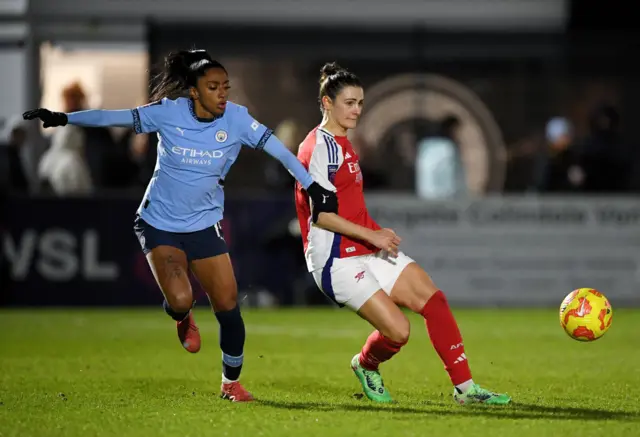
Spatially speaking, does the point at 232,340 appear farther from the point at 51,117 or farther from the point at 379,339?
the point at 51,117

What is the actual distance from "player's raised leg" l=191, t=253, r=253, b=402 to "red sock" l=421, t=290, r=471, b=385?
116 centimetres

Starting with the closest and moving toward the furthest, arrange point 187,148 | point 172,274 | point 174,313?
point 187,148
point 172,274
point 174,313

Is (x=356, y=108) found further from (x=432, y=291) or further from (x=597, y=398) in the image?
(x=597, y=398)

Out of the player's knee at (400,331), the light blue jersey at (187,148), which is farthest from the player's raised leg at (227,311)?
the player's knee at (400,331)

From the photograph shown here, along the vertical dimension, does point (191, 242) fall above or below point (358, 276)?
above

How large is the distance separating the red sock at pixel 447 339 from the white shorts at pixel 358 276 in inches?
11.7

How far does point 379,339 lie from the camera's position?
812cm

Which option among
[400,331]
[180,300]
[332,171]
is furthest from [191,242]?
[400,331]

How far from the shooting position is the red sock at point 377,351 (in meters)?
8.06

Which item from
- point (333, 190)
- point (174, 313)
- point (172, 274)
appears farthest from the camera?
point (174, 313)

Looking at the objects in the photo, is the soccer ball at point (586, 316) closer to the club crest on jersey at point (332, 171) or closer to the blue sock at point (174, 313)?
the club crest on jersey at point (332, 171)

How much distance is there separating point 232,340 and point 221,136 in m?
1.24

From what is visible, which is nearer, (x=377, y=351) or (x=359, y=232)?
(x=359, y=232)

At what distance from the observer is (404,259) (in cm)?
812
